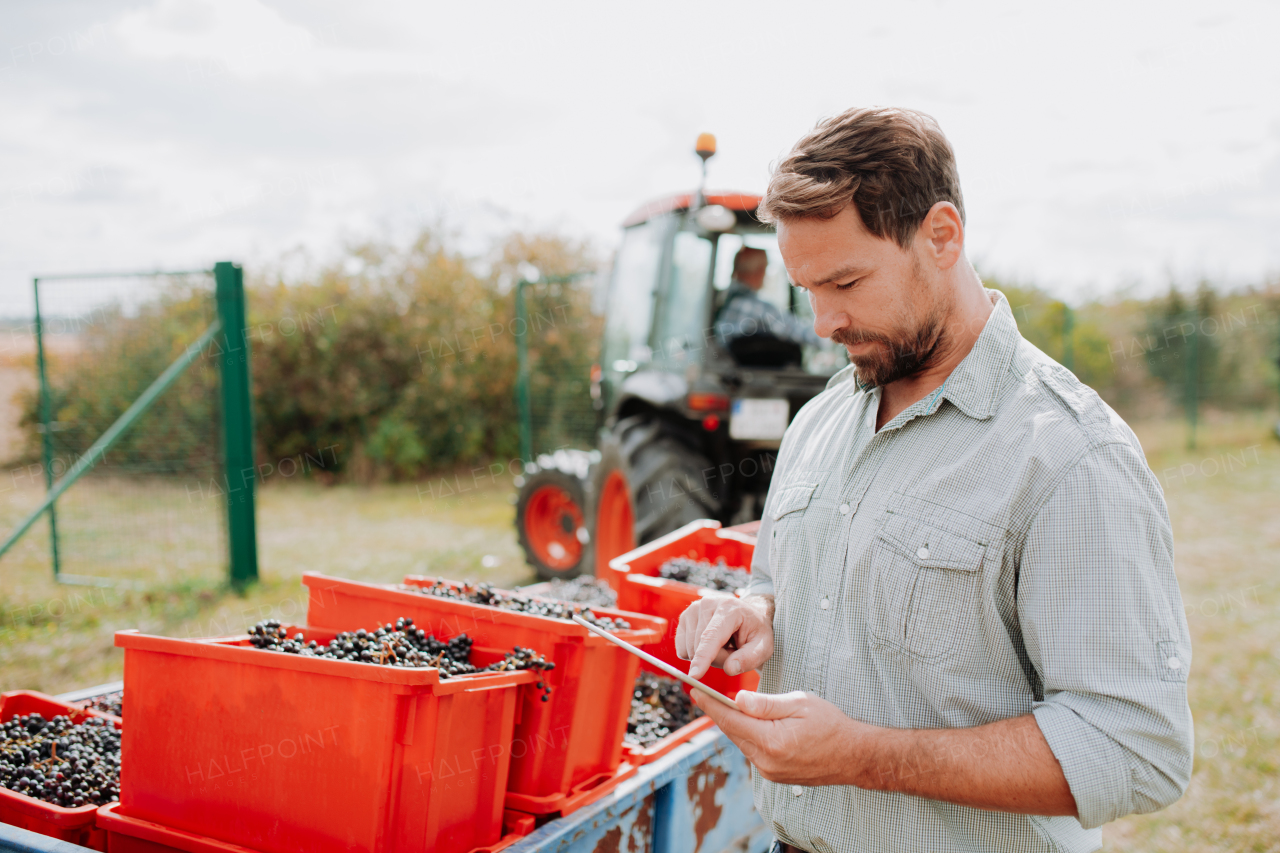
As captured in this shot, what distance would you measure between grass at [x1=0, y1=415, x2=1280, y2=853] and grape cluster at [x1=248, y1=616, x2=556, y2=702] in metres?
2.56

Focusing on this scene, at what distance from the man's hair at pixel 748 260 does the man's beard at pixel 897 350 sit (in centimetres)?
305

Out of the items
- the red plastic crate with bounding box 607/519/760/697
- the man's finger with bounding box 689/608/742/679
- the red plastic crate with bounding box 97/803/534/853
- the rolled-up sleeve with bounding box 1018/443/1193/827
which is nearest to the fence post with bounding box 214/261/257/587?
the red plastic crate with bounding box 607/519/760/697

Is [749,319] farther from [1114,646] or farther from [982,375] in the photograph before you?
[1114,646]

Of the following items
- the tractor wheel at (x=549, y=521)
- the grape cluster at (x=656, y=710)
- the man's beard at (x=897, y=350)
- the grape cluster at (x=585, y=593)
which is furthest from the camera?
the tractor wheel at (x=549, y=521)

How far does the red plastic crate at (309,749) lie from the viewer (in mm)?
Answer: 1379

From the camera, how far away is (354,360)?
11.6 m

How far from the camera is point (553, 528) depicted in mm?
6078

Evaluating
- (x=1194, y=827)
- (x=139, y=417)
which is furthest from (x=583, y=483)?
(x=1194, y=827)

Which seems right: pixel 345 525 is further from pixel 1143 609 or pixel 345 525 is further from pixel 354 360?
pixel 1143 609

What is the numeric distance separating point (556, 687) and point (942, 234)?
1.13 m

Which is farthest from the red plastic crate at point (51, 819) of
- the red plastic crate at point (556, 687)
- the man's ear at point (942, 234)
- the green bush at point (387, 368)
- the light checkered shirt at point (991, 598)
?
the green bush at point (387, 368)

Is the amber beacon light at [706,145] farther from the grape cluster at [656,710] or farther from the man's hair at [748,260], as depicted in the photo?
the grape cluster at [656,710]

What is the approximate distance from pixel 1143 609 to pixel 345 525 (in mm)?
8291

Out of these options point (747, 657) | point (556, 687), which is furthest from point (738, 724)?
point (556, 687)
